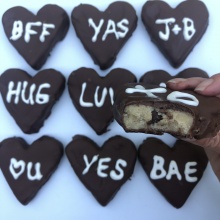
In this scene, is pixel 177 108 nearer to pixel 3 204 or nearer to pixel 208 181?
pixel 208 181

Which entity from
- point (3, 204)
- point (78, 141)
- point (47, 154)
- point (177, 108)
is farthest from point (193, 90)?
point (3, 204)

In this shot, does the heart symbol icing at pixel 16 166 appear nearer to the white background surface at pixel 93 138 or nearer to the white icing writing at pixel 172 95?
the white background surface at pixel 93 138

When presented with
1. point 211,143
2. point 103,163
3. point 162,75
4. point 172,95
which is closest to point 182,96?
point 172,95

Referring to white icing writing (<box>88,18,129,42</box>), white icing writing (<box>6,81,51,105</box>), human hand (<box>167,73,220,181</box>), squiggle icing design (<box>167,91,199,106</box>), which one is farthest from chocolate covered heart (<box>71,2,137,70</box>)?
squiggle icing design (<box>167,91,199,106</box>)

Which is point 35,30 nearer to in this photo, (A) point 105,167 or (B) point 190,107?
(A) point 105,167

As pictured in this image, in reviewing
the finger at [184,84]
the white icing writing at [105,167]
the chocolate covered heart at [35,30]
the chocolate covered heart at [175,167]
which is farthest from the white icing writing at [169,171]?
the chocolate covered heart at [35,30]

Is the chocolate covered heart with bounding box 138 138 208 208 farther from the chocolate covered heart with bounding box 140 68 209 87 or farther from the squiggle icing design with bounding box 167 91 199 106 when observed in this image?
the squiggle icing design with bounding box 167 91 199 106
